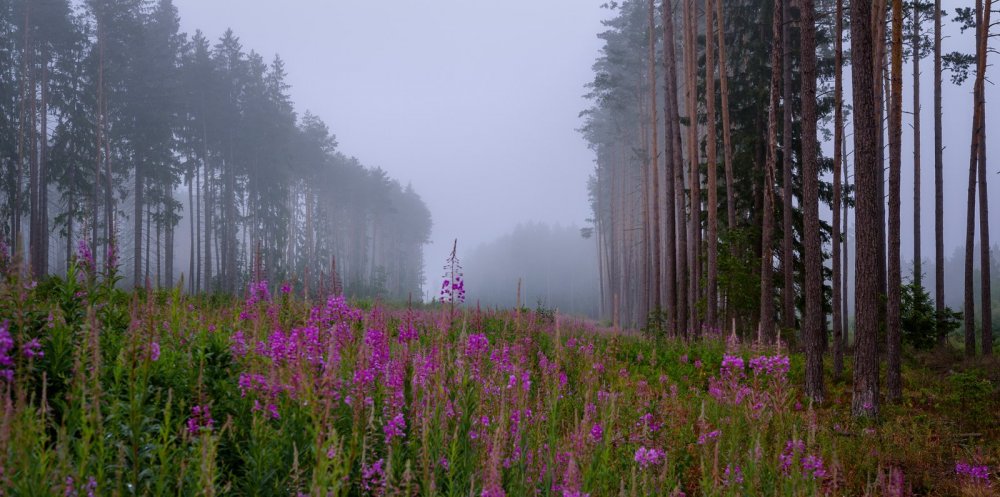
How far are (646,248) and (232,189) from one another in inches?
1116

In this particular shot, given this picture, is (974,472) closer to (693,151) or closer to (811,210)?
(811,210)

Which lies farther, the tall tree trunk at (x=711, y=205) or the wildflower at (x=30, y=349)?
the tall tree trunk at (x=711, y=205)

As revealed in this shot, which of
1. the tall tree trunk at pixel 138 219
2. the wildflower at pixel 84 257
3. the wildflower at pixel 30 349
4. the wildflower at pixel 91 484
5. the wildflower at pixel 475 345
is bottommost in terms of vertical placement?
the wildflower at pixel 91 484

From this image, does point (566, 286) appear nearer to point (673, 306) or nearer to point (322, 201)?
point (322, 201)

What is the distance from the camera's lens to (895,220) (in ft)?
40.9

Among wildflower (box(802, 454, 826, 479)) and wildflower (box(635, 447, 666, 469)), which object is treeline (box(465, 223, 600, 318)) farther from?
wildflower (box(635, 447, 666, 469))

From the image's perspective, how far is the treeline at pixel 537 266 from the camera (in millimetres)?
82688

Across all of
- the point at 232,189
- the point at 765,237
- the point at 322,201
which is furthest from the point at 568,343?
the point at 322,201

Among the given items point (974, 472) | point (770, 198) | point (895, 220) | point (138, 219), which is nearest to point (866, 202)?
point (974, 472)

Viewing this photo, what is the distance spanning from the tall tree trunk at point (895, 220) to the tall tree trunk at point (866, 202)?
6.53 ft

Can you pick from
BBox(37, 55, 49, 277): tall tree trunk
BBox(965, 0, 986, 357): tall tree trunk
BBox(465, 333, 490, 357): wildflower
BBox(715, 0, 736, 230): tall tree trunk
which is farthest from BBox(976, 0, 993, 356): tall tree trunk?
BBox(37, 55, 49, 277): tall tree trunk

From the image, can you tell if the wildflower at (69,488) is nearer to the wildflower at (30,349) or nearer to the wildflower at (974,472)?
the wildflower at (30,349)

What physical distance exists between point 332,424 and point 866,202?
27.2 ft

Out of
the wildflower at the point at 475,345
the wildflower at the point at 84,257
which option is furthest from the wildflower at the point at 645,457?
the wildflower at the point at 84,257
